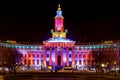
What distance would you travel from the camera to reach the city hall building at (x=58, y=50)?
172m

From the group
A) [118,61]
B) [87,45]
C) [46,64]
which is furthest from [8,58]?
[87,45]

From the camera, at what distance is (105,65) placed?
105062 mm

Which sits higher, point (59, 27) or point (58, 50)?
point (59, 27)

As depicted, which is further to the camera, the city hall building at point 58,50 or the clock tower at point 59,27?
the clock tower at point 59,27

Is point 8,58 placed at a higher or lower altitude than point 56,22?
lower

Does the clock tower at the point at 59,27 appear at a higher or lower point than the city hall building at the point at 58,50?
higher

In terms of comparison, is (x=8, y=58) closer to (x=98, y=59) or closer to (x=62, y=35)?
(x=98, y=59)

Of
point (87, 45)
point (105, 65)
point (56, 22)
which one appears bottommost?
point (105, 65)

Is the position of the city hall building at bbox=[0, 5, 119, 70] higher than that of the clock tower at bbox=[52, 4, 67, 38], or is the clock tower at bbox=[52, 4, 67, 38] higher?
the clock tower at bbox=[52, 4, 67, 38]

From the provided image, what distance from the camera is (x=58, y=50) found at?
575 ft

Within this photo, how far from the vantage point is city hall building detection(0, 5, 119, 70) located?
172250 mm

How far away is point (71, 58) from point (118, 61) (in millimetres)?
60028

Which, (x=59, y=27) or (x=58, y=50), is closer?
(x=58, y=50)

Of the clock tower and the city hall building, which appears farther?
the clock tower
